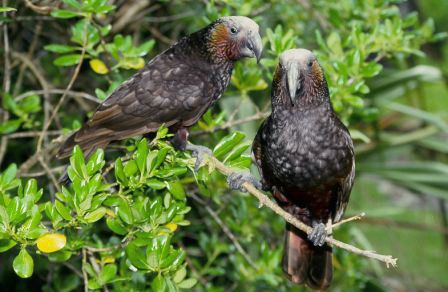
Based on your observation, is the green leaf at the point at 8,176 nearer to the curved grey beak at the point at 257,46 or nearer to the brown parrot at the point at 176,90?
the brown parrot at the point at 176,90

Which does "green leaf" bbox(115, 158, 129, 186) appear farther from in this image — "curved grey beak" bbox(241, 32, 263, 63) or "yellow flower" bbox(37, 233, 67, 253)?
"curved grey beak" bbox(241, 32, 263, 63)

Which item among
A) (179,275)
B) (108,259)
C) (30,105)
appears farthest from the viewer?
(30,105)

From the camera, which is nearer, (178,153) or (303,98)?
(178,153)

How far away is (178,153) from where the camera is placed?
1.93m

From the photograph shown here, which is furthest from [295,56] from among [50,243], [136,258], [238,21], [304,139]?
[50,243]

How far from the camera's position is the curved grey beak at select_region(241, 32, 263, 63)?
223 cm

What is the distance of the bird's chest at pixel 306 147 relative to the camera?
6.77 feet

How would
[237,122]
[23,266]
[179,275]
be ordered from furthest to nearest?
[237,122] < [179,275] < [23,266]

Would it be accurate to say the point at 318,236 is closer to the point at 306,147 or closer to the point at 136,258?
the point at 306,147

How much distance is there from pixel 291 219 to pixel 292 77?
48cm

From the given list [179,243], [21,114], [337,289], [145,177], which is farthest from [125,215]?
[337,289]

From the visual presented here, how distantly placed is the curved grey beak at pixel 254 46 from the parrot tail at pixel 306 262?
2.31 feet

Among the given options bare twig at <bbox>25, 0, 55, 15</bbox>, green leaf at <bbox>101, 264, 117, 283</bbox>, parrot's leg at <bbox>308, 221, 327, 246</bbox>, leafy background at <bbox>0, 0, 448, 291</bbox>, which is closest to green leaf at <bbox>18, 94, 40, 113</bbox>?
leafy background at <bbox>0, 0, 448, 291</bbox>

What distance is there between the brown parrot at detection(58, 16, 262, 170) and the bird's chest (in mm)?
295
